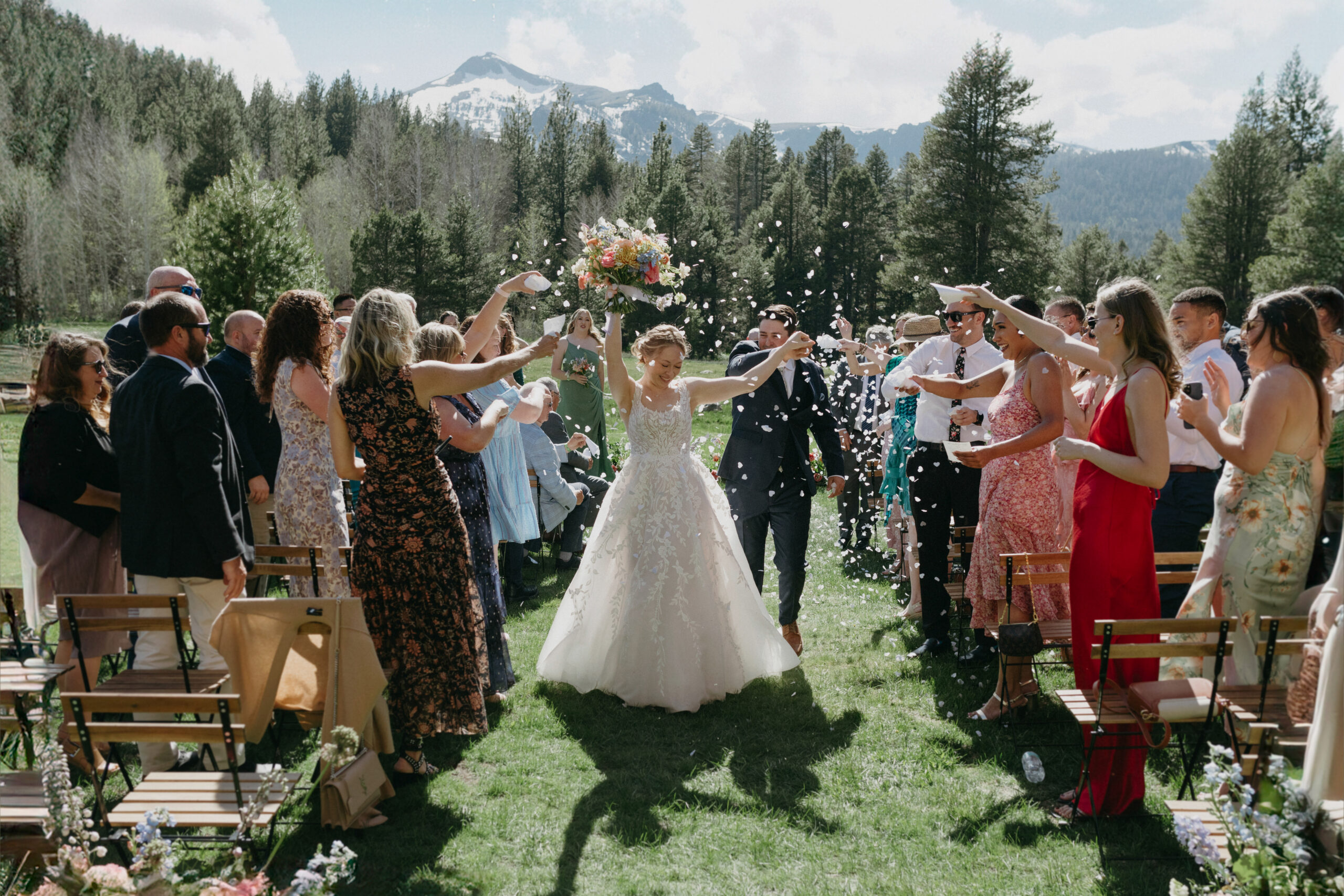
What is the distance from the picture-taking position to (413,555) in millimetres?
4441

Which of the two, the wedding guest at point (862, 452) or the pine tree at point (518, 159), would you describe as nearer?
the wedding guest at point (862, 452)

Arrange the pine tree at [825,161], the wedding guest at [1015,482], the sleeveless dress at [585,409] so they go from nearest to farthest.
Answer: the wedding guest at [1015,482] → the sleeveless dress at [585,409] → the pine tree at [825,161]

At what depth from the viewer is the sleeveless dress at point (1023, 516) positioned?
5375 mm

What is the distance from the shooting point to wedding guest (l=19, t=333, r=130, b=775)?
4.55 meters

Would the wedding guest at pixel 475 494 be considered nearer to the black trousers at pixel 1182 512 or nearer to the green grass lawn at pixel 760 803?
the green grass lawn at pixel 760 803

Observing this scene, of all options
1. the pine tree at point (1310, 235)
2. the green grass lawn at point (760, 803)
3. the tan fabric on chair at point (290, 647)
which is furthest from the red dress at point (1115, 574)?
the pine tree at point (1310, 235)

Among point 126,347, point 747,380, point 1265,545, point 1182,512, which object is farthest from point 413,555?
point 1182,512

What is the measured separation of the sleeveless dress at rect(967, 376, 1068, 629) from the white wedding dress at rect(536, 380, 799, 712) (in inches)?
62.5

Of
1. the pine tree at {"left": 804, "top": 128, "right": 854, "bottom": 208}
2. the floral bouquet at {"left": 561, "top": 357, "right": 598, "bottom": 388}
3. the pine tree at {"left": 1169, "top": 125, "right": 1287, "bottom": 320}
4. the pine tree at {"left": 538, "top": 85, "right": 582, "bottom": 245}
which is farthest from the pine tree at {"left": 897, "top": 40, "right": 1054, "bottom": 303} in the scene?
the floral bouquet at {"left": 561, "top": 357, "right": 598, "bottom": 388}

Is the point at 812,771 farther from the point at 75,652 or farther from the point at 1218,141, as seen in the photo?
the point at 1218,141

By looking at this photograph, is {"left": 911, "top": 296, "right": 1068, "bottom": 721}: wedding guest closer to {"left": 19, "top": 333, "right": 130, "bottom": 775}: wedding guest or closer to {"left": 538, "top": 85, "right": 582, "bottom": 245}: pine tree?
{"left": 19, "top": 333, "right": 130, "bottom": 775}: wedding guest

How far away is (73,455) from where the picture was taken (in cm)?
458

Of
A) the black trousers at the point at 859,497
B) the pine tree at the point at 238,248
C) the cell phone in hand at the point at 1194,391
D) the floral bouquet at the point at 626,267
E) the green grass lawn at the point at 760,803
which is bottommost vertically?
the green grass lawn at the point at 760,803

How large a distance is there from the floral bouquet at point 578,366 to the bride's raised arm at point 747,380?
3.17 metres
